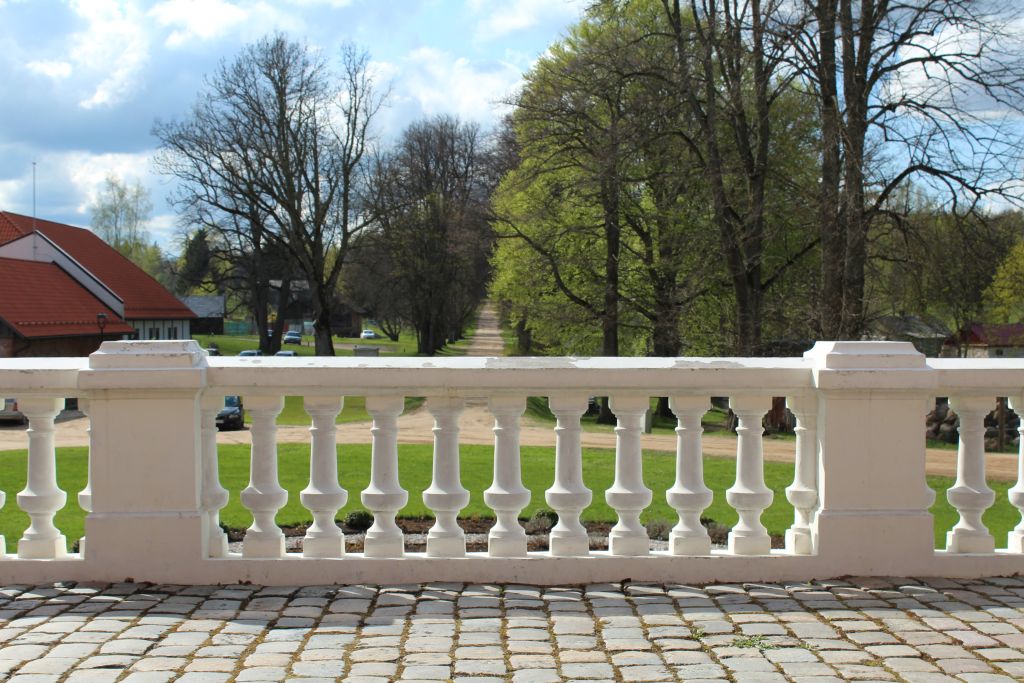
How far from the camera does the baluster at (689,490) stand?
15.9ft

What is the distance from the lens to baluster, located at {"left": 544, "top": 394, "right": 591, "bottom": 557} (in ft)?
15.7

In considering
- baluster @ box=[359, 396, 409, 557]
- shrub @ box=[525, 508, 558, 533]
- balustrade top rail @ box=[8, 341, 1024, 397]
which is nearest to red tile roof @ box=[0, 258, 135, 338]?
shrub @ box=[525, 508, 558, 533]

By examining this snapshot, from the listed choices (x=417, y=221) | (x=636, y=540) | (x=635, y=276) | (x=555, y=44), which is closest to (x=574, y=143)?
(x=635, y=276)

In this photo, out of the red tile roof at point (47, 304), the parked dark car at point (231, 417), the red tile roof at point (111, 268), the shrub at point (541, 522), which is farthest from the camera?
the red tile roof at point (111, 268)

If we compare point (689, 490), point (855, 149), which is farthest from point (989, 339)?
point (689, 490)

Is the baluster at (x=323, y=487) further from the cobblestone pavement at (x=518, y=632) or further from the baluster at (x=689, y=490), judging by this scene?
the baluster at (x=689, y=490)

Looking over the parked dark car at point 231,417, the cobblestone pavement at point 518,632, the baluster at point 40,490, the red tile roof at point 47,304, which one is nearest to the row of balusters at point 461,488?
the cobblestone pavement at point 518,632

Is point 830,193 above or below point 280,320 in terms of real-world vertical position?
above

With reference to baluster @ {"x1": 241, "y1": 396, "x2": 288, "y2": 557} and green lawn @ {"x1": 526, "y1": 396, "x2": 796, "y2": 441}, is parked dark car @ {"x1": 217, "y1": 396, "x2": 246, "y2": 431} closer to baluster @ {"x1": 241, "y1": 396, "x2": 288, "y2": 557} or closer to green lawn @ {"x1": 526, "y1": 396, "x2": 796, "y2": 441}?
green lawn @ {"x1": 526, "y1": 396, "x2": 796, "y2": 441}

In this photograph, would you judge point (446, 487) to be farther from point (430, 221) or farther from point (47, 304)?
point (430, 221)

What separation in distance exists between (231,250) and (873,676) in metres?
53.1

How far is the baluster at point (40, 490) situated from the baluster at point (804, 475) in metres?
3.51

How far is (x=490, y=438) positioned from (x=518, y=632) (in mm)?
22161

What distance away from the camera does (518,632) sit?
4043 mm
